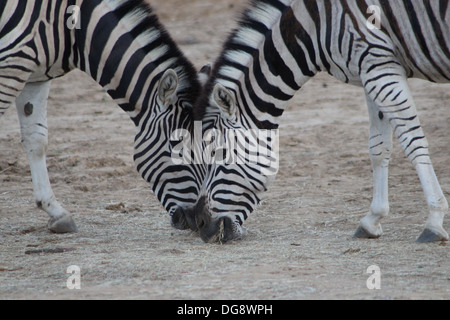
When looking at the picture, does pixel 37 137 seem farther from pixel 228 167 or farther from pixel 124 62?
pixel 228 167

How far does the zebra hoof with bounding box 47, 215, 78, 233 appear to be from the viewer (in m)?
6.45

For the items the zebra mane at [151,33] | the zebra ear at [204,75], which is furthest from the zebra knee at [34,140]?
the zebra ear at [204,75]

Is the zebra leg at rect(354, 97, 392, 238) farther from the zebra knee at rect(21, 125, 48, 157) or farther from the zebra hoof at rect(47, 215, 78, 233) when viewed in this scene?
the zebra knee at rect(21, 125, 48, 157)

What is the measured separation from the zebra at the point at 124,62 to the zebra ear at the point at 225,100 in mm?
384

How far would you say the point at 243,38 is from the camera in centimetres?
587

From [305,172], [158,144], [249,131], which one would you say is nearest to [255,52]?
[249,131]

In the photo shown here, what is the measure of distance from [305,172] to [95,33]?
3.69 m

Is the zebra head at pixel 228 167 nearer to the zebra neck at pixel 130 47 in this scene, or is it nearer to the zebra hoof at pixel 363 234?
the zebra neck at pixel 130 47

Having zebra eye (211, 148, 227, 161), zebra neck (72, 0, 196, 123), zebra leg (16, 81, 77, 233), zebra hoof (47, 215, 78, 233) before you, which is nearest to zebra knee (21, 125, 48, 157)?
zebra leg (16, 81, 77, 233)

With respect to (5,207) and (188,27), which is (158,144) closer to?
(5,207)

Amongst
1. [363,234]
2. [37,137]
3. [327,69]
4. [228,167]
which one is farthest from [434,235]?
[37,137]

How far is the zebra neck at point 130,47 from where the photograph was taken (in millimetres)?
6051

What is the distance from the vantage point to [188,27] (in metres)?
17.6

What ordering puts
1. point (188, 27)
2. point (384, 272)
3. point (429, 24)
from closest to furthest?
point (384, 272)
point (429, 24)
point (188, 27)
